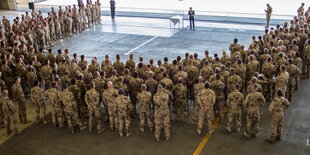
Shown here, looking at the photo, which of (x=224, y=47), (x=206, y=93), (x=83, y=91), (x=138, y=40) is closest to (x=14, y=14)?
(x=138, y=40)

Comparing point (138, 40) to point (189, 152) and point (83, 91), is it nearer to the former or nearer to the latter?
point (83, 91)

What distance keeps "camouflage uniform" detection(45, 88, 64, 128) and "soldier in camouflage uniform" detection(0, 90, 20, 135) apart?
1.18m

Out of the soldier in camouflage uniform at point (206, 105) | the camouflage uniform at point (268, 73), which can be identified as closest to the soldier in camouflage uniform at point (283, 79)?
the camouflage uniform at point (268, 73)

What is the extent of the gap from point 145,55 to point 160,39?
342 centimetres

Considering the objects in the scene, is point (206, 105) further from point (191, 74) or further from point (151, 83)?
point (191, 74)

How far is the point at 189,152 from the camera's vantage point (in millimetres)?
10695

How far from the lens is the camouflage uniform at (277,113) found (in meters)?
10.5

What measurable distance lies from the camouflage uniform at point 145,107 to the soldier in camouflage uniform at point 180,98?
3.41 feet

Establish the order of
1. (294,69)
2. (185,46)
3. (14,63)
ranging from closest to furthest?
(294,69)
(14,63)
(185,46)

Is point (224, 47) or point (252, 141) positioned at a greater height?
point (224, 47)

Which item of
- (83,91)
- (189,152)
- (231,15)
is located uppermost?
(231,15)

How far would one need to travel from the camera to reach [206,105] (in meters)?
11.2

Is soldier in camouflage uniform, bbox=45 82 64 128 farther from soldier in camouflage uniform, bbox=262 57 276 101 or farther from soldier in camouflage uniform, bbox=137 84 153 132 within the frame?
soldier in camouflage uniform, bbox=262 57 276 101

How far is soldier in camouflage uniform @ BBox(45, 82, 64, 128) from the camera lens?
11867 mm
